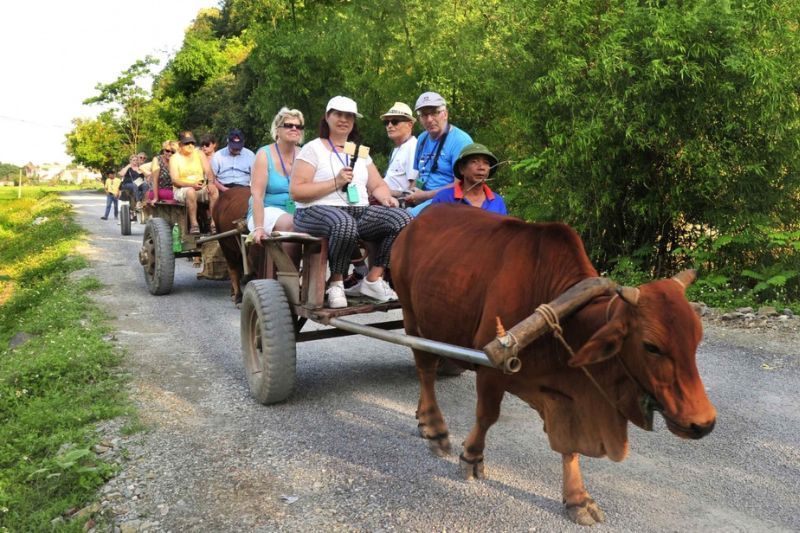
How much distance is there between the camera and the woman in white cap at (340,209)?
5273 millimetres

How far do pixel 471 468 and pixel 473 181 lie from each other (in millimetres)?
1908

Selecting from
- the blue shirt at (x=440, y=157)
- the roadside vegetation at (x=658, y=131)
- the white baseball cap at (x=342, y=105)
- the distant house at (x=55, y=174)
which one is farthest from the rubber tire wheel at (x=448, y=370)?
the distant house at (x=55, y=174)

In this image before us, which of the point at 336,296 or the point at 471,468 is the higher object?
the point at 336,296

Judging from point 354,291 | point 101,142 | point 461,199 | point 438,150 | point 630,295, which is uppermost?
point 101,142

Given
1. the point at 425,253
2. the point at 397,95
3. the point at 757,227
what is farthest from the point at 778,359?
the point at 397,95

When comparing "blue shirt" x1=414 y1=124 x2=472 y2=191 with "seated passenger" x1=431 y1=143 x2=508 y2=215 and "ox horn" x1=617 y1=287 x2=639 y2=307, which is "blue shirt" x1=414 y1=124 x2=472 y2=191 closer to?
"seated passenger" x1=431 y1=143 x2=508 y2=215

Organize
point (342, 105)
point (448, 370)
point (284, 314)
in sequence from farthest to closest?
point (448, 370)
point (342, 105)
point (284, 314)

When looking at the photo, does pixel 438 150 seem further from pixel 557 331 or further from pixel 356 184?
pixel 557 331

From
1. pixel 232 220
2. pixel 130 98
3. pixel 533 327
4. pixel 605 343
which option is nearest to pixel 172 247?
pixel 232 220

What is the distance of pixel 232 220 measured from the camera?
29.4 ft

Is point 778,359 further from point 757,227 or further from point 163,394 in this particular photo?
point 163,394

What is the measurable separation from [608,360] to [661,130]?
20.2 feet

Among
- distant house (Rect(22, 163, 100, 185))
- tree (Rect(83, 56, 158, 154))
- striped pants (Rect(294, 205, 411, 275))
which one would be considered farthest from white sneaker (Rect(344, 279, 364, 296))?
distant house (Rect(22, 163, 100, 185))

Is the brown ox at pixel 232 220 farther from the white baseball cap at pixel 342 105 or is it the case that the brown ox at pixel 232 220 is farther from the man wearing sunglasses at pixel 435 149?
the white baseball cap at pixel 342 105
